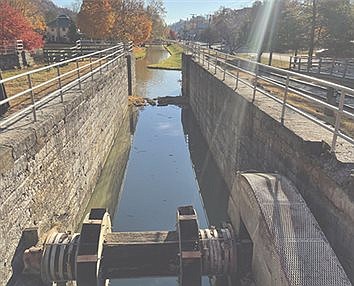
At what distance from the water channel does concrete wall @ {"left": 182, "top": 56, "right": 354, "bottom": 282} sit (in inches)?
41.8

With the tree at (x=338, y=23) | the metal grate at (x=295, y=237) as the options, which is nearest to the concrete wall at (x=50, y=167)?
the metal grate at (x=295, y=237)

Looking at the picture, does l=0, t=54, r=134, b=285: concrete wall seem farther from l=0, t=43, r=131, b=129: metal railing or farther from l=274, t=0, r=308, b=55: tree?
l=274, t=0, r=308, b=55: tree

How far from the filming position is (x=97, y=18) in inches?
1902

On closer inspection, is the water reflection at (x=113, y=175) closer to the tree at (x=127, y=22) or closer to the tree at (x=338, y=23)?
the tree at (x=338, y=23)

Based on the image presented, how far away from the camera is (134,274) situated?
5.60 metres

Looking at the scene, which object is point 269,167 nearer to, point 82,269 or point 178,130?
point 82,269

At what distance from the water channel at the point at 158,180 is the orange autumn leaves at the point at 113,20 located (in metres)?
32.0

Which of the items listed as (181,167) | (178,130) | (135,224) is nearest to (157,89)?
(178,130)

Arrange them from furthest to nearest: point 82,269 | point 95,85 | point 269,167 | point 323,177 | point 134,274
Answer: point 95,85 < point 269,167 < point 134,274 < point 82,269 < point 323,177

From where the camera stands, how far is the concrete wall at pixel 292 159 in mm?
4289

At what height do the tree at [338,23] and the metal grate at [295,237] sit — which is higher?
the tree at [338,23]

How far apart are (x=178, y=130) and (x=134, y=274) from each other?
571 inches

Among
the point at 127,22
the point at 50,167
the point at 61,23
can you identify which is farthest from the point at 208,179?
the point at 61,23

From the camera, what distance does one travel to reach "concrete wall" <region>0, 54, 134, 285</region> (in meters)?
5.12
